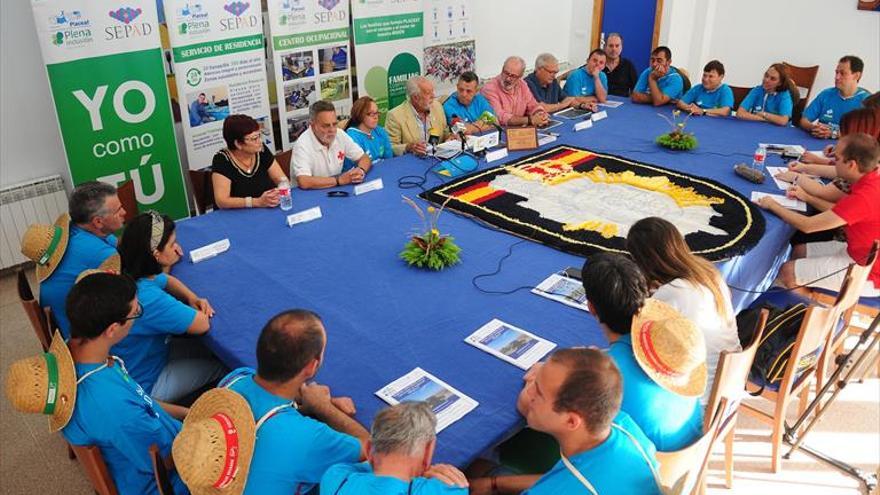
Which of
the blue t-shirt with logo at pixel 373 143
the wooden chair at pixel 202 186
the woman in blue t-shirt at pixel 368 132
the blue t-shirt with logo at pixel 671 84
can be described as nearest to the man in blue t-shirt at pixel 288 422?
the wooden chair at pixel 202 186

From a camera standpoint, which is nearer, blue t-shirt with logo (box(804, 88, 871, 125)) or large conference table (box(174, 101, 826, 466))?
large conference table (box(174, 101, 826, 466))

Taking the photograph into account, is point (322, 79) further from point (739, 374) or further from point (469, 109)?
point (739, 374)

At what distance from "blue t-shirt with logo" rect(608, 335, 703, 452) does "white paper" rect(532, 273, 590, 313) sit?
0.78 meters

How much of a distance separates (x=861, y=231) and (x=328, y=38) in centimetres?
447

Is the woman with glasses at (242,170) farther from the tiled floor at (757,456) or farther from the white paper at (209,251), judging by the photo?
the tiled floor at (757,456)

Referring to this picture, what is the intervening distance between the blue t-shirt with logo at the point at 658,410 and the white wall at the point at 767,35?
6.43m

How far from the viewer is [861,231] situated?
11.0ft

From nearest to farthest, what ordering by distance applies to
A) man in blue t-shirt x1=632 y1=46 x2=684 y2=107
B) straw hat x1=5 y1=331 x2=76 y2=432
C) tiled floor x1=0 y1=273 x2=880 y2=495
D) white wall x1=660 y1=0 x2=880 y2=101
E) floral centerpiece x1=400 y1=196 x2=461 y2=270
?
straw hat x1=5 y1=331 x2=76 y2=432 → tiled floor x1=0 y1=273 x2=880 y2=495 → floral centerpiece x1=400 y1=196 x2=461 y2=270 → man in blue t-shirt x1=632 y1=46 x2=684 y2=107 → white wall x1=660 y1=0 x2=880 y2=101

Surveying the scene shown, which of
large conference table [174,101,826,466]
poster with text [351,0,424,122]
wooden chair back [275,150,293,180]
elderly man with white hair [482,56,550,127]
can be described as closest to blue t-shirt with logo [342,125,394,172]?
large conference table [174,101,826,466]

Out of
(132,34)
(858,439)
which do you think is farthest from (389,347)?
(132,34)

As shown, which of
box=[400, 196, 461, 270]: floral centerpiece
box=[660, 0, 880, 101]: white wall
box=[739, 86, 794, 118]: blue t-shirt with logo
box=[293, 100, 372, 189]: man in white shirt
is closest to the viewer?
box=[400, 196, 461, 270]: floral centerpiece

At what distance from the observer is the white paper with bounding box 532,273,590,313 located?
8.91 ft

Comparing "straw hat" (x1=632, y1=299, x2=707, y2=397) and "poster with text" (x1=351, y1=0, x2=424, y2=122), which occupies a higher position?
"poster with text" (x1=351, y1=0, x2=424, y2=122)

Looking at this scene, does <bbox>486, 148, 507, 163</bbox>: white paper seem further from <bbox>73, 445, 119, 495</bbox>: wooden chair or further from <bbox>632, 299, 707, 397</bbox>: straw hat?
<bbox>73, 445, 119, 495</bbox>: wooden chair
